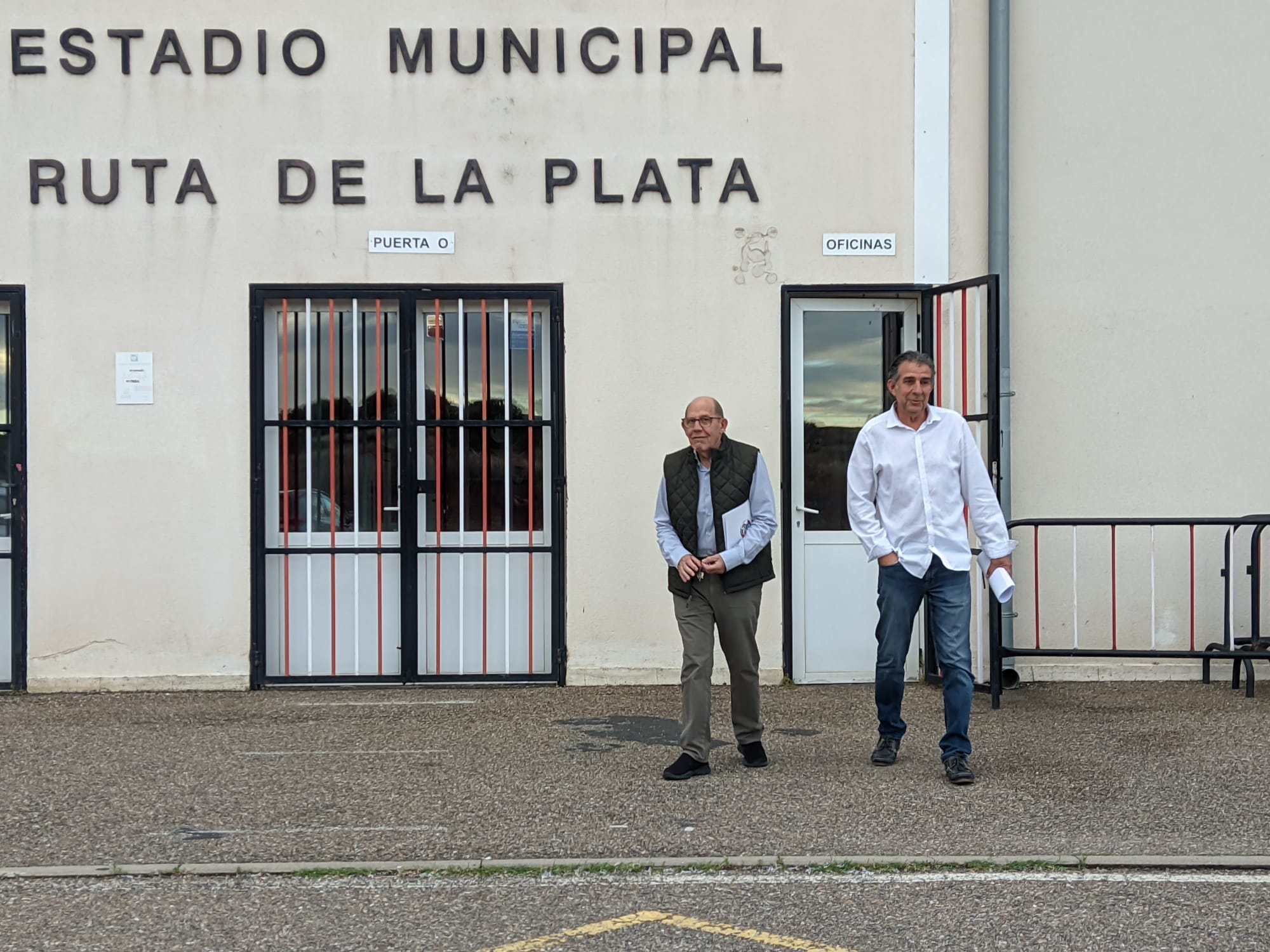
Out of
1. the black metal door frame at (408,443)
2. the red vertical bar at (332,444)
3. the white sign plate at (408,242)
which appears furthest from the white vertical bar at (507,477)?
the red vertical bar at (332,444)

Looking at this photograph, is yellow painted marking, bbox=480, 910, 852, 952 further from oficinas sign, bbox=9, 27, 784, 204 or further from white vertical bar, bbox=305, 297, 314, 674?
oficinas sign, bbox=9, 27, 784, 204

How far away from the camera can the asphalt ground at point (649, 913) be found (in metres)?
4.56

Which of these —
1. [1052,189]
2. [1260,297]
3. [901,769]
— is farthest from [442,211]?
[1260,297]

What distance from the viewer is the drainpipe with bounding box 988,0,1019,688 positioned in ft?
31.9

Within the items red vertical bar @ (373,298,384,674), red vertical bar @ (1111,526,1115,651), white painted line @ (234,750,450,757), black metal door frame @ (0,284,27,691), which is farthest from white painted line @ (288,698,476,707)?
red vertical bar @ (1111,526,1115,651)

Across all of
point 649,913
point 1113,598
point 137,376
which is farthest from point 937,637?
point 137,376

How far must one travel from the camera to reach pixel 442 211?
31.9ft

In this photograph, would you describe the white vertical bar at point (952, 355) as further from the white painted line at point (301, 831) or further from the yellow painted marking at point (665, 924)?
the yellow painted marking at point (665, 924)

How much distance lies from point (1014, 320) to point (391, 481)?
434 cm

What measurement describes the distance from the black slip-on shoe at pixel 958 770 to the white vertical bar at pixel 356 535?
452 cm

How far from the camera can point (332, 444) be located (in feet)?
32.1

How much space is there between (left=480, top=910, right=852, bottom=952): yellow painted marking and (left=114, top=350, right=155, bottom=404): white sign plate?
613 cm

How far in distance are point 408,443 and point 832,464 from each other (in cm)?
288

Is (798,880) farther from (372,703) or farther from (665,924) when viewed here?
(372,703)
